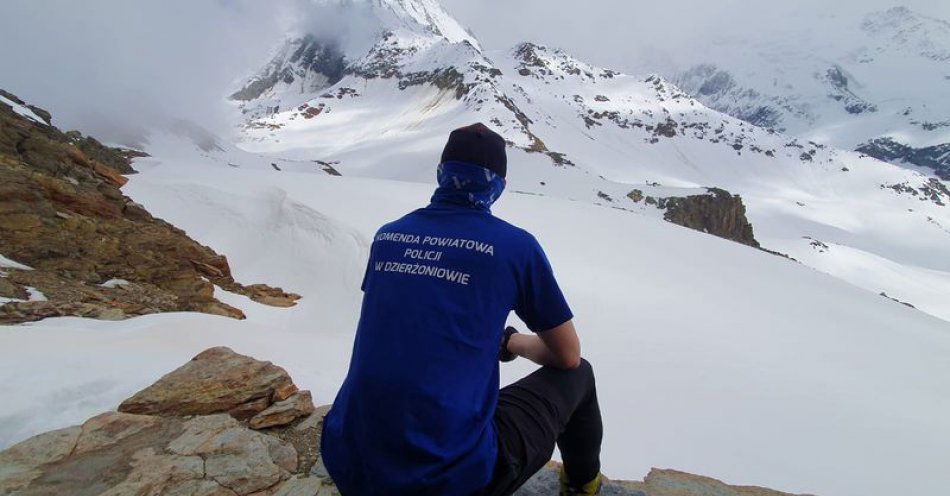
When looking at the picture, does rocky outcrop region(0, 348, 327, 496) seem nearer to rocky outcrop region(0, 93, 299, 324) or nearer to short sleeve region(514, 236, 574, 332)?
short sleeve region(514, 236, 574, 332)

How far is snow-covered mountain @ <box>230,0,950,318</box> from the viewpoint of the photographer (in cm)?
7588

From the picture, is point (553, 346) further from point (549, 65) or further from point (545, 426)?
point (549, 65)

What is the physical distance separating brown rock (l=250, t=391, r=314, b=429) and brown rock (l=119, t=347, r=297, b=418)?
0.27ft

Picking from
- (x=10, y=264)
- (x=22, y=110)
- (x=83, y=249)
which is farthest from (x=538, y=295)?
(x=22, y=110)

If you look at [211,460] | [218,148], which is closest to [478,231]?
[211,460]

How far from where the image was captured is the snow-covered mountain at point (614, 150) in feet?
249

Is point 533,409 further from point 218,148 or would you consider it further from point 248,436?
point 218,148

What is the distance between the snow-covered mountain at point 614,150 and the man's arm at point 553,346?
2080 inches

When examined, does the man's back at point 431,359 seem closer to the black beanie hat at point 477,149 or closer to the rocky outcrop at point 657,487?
the black beanie hat at point 477,149

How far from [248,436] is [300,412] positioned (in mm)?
565

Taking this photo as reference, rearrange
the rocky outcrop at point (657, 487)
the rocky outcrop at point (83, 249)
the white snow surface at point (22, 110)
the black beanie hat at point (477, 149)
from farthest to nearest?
the white snow surface at point (22, 110), the rocky outcrop at point (83, 249), the rocky outcrop at point (657, 487), the black beanie hat at point (477, 149)

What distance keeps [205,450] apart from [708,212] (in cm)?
7794

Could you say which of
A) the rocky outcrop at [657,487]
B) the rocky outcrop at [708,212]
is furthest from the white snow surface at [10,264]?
the rocky outcrop at [708,212]

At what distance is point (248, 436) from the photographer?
12.2 feet
